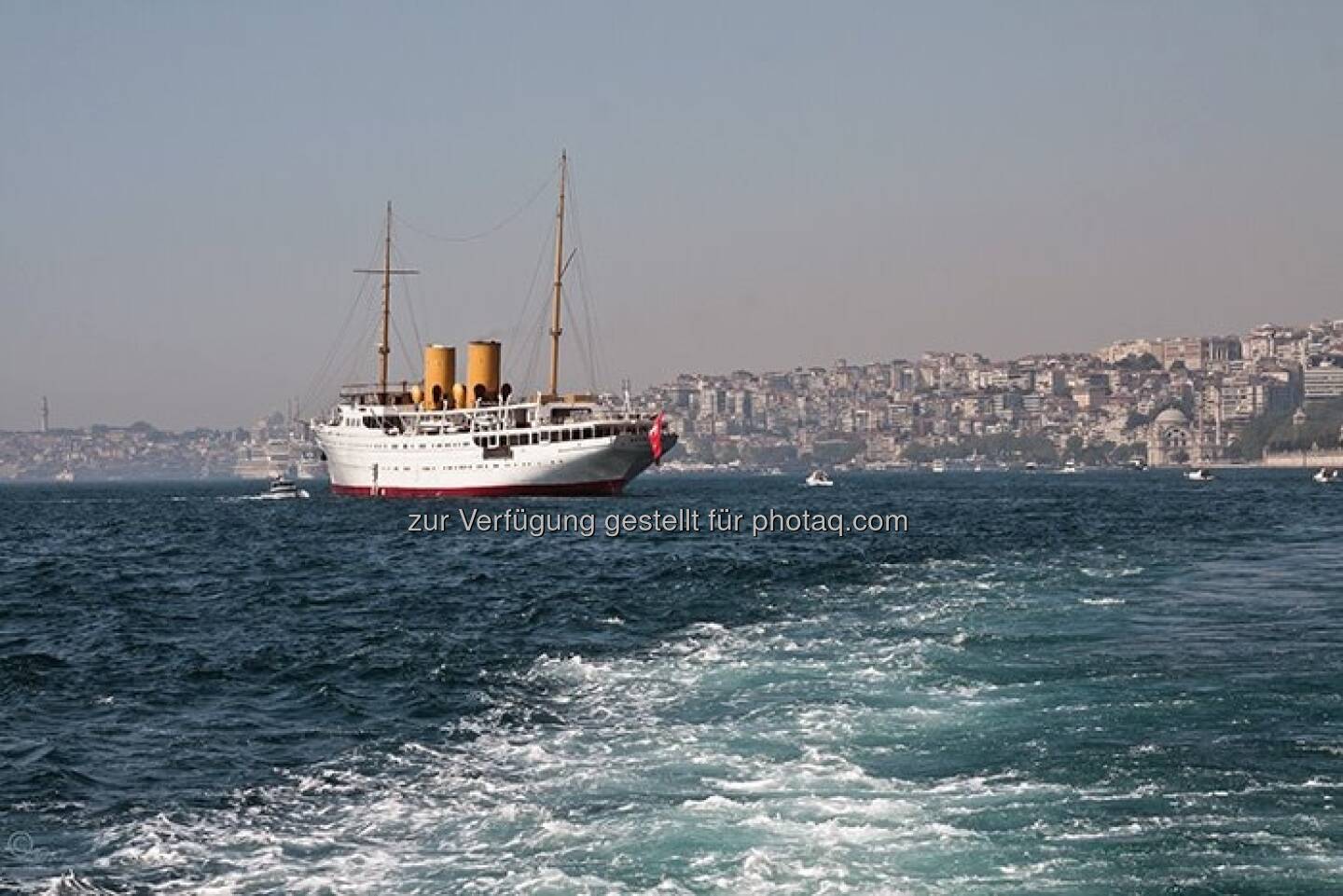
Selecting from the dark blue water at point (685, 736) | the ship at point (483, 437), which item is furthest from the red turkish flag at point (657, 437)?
the dark blue water at point (685, 736)

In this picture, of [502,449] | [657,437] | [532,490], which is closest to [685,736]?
[657,437]

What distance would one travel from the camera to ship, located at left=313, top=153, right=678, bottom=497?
82.0 metres

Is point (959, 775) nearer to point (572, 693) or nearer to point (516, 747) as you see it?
point (516, 747)

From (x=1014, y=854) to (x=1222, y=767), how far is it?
2.91m

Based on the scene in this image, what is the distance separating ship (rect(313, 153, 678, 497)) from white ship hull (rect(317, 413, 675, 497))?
0.18ft

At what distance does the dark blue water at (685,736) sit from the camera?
31.7 feet

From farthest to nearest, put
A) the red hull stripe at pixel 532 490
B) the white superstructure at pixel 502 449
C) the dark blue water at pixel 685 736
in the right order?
the red hull stripe at pixel 532 490, the white superstructure at pixel 502 449, the dark blue water at pixel 685 736

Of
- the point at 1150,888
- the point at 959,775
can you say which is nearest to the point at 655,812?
the point at 959,775

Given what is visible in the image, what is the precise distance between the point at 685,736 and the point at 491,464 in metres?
70.5

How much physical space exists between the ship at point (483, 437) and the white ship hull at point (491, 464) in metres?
0.05

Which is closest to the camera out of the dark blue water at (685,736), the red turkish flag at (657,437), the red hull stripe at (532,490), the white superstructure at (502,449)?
the dark blue water at (685,736)

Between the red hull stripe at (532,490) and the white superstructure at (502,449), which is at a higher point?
the white superstructure at (502,449)

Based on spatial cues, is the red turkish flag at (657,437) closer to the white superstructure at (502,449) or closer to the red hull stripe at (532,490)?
the white superstructure at (502,449)

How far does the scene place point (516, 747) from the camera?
551 inches
